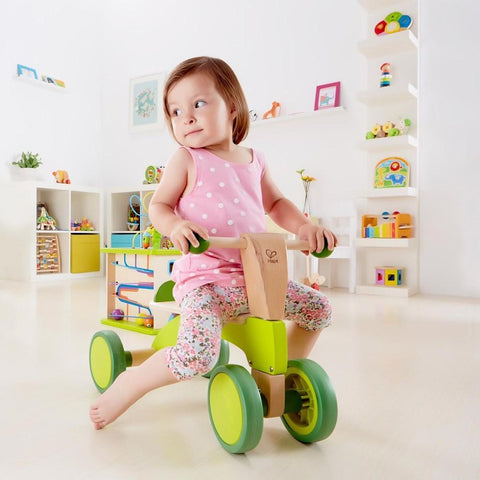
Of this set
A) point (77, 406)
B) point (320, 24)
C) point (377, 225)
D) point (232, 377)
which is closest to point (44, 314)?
point (77, 406)

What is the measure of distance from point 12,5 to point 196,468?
380cm

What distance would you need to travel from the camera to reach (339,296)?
2.56 m

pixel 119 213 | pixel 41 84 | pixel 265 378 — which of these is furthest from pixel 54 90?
pixel 265 378

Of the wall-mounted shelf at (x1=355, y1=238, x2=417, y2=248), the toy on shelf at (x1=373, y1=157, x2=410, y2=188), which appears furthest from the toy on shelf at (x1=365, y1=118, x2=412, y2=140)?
the wall-mounted shelf at (x1=355, y1=238, x2=417, y2=248)

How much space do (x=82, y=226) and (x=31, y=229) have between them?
0.50 metres

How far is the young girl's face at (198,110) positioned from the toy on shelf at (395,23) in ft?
7.30

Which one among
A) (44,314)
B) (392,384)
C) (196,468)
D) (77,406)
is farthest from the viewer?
(44,314)

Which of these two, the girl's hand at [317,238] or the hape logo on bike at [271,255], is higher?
the girl's hand at [317,238]

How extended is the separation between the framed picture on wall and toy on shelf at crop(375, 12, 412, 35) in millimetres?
1733

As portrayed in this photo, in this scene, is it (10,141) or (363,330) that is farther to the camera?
(10,141)

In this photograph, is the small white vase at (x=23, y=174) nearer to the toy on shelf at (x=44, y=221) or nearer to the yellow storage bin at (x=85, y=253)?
the toy on shelf at (x=44, y=221)

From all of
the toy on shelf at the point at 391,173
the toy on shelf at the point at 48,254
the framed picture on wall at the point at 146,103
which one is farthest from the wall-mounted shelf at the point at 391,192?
the toy on shelf at the point at 48,254

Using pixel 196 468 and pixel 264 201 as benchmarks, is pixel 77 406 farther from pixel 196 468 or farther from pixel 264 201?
pixel 264 201

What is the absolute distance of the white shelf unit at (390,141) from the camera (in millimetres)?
2643
